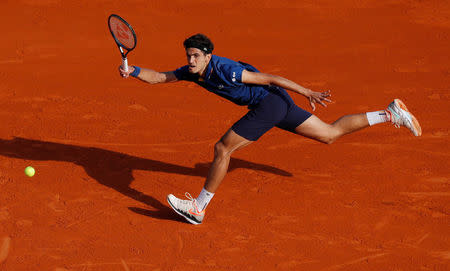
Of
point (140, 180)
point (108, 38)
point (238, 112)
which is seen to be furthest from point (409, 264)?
point (108, 38)

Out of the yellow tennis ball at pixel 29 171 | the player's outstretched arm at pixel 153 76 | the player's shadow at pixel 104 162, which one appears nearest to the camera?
the player's outstretched arm at pixel 153 76

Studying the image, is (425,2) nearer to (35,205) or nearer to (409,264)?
(409,264)

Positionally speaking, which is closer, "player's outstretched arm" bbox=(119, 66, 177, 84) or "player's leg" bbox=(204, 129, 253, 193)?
"player's leg" bbox=(204, 129, 253, 193)

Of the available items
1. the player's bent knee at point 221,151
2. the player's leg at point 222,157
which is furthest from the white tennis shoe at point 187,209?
the player's bent knee at point 221,151

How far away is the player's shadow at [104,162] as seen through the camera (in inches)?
317

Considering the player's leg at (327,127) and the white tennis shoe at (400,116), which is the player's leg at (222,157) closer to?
the player's leg at (327,127)

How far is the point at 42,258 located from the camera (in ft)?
21.7

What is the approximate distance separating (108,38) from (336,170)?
5343 millimetres

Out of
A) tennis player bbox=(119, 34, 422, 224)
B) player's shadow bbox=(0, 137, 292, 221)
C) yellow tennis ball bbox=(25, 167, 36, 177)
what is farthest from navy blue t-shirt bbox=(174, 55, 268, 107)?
yellow tennis ball bbox=(25, 167, 36, 177)

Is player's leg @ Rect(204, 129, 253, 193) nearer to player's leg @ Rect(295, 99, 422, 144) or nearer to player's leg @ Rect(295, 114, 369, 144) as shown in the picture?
player's leg @ Rect(295, 114, 369, 144)

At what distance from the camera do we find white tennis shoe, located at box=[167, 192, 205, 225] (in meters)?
7.11

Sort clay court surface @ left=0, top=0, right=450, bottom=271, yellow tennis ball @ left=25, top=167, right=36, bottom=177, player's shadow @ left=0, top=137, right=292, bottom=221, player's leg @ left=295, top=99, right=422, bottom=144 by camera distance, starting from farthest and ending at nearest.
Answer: player's shadow @ left=0, top=137, right=292, bottom=221
yellow tennis ball @ left=25, top=167, right=36, bottom=177
player's leg @ left=295, top=99, right=422, bottom=144
clay court surface @ left=0, top=0, right=450, bottom=271

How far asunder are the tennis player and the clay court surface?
59cm

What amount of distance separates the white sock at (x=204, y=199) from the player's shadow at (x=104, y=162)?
90 cm
